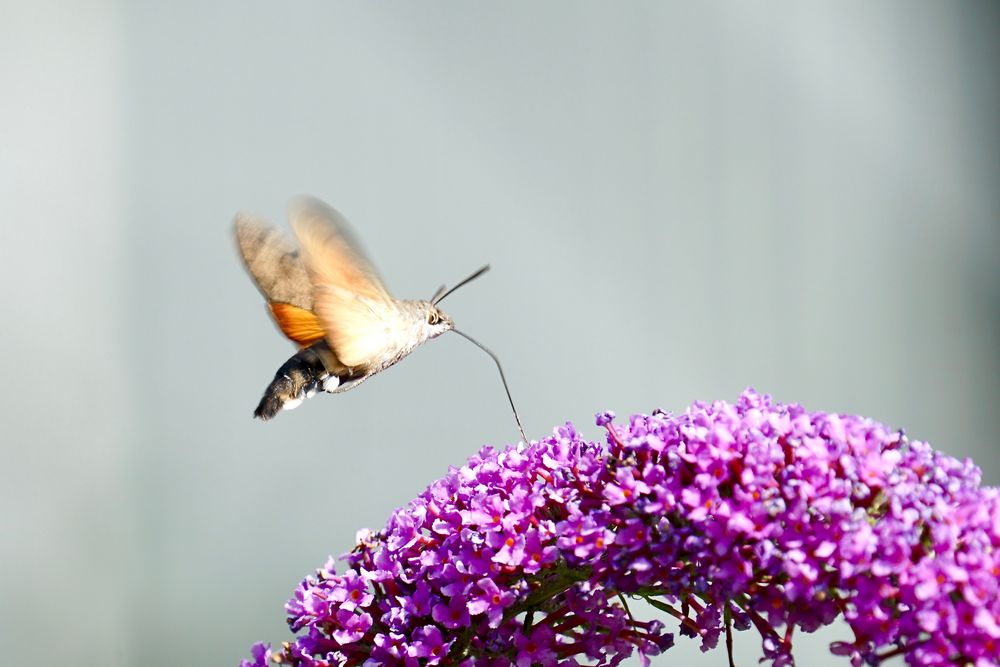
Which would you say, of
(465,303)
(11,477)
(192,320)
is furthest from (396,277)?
(11,477)

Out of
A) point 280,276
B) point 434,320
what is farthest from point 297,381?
point 434,320

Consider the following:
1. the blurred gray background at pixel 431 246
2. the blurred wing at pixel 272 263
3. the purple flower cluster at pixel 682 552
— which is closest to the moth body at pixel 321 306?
the blurred wing at pixel 272 263

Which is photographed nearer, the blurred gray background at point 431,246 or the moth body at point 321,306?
the moth body at point 321,306

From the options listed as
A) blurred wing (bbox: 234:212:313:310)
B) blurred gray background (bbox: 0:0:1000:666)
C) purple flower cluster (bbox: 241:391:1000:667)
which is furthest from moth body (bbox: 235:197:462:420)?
blurred gray background (bbox: 0:0:1000:666)

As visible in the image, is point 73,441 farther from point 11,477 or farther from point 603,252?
point 603,252

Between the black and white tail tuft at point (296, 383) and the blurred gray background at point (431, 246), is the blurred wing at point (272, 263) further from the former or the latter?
the blurred gray background at point (431, 246)

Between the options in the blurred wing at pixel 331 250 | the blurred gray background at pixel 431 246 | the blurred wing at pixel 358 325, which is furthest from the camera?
the blurred gray background at pixel 431 246
